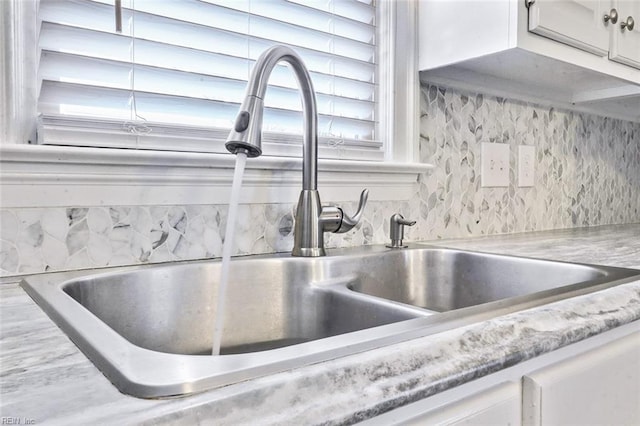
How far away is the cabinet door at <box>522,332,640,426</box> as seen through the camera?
0.51 meters

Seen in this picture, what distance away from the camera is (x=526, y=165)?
5.34ft

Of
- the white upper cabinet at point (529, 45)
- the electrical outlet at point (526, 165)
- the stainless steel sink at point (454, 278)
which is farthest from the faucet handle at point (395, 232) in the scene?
the electrical outlet at point (526, 165)

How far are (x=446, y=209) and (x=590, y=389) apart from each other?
837 millimetres

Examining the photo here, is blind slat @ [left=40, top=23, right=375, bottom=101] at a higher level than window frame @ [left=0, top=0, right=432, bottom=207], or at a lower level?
higher

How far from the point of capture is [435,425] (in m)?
0.42

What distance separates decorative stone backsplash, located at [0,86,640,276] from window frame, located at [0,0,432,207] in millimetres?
27

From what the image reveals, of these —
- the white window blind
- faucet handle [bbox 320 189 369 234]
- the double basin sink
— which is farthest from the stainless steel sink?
the white window blind

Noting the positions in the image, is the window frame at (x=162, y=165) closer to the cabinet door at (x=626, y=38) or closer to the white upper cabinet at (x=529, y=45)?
the white upper cabinet at (x=529, y=45)

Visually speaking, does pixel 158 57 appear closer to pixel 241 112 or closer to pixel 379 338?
pixel 241 112

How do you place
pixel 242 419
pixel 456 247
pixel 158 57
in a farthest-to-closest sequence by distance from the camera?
pixel 456 247, pixel 158 57, pixel 242 419

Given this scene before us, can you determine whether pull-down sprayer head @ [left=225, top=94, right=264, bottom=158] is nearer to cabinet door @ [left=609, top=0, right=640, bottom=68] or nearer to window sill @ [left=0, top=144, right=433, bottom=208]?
window sill @ [left=0, top=144, right=433, bottom=208]

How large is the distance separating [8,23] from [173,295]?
508 mm

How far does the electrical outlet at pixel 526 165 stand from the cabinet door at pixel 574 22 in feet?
1.31

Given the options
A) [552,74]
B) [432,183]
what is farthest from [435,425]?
[552,74]
